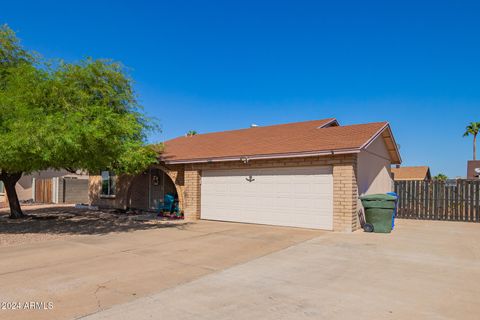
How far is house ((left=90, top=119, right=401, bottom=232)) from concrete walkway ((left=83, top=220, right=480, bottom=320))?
10.9 ft

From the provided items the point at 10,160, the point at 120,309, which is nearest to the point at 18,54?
the point at 10,160

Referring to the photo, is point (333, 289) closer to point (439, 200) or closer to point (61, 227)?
point (61, 227)

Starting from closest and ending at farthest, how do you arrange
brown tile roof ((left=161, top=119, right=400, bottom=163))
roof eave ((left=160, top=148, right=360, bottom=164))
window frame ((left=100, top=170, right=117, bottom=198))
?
roof eave ((left=160, top=148, right=360, bottom=164))
brown tile roof ((left=161, top=119, right=400, bottom=163))
window frame ((left=100, top=170, right=117, bottom=198))

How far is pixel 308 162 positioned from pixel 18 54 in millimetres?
10647

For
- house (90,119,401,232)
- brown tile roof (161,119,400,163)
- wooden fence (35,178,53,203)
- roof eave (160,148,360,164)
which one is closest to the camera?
roof eave (160,148,360,164)

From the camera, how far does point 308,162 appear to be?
12344 millimetres

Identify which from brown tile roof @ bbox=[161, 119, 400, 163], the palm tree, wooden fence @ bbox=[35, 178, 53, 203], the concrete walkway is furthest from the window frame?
the palm tree

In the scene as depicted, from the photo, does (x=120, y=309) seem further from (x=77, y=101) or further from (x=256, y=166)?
(x=256, y=166)

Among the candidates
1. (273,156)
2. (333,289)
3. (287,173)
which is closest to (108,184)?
(273,156)

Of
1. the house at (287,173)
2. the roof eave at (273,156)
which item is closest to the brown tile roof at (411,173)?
the house at (287,173)

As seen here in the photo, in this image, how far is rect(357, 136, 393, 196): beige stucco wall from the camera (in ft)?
41.9

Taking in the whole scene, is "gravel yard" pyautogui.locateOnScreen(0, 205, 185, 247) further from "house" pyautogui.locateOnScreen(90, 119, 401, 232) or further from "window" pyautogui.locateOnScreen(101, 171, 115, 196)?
"window" pyautogui.locateOnScreen(101, 171, 115, 196)

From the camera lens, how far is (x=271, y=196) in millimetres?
13180

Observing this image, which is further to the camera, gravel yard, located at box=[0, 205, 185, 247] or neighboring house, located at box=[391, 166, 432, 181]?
neighboring house, located at box=[391, 166, 432, 181]
